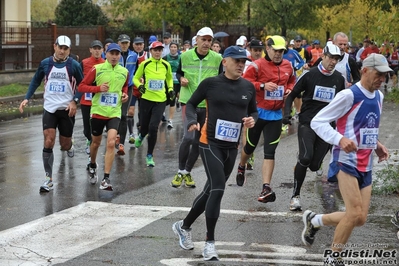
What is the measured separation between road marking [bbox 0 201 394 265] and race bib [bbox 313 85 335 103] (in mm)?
1533

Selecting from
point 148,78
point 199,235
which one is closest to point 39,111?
point 148,78

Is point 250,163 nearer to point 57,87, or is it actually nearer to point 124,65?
point 57,87

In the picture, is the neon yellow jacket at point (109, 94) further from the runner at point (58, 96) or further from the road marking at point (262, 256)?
the road marking at point (262, 256)

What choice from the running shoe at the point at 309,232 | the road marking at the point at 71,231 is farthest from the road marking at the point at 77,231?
the running shoe at the point at 309,232

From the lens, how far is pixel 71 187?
11.2 metres

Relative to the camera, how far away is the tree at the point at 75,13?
141 feet

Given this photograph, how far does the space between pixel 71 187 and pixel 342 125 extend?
5.16 metres

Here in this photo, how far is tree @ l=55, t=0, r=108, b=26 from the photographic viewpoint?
43.1m

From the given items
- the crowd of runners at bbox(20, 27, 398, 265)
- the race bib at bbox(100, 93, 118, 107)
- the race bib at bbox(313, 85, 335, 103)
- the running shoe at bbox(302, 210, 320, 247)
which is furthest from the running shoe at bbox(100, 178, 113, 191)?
the running shoe at bbox(302, 210, 320, 247)

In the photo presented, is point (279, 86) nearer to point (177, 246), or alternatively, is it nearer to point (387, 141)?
point (177, 246)

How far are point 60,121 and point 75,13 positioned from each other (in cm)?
3303

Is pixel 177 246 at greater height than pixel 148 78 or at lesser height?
lesser

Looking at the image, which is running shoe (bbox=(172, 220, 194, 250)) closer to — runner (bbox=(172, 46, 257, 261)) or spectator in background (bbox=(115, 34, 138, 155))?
runner (bbox=(172, 46, 257, 261))

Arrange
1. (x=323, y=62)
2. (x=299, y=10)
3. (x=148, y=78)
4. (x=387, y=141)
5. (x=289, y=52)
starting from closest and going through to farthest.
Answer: (x=323, y=62), (x=148, y=78), (x=387, y=141), (x=289, y=52), (x=299, y=10)
